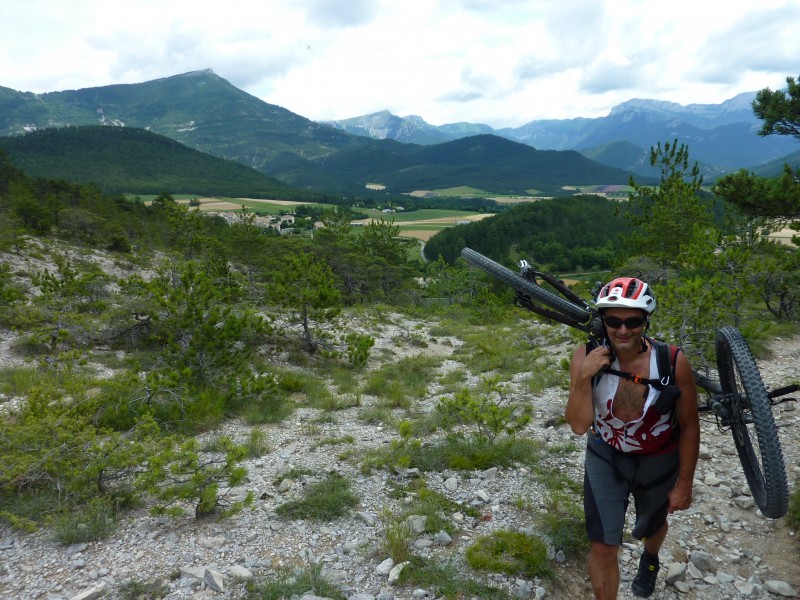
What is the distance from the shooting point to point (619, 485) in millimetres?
3719

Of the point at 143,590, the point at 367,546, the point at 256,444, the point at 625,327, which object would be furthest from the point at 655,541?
the point at 256,444

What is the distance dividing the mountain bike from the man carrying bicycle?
32 centimetres

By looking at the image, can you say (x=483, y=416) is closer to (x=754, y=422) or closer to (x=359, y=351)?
(x=754, y=422)

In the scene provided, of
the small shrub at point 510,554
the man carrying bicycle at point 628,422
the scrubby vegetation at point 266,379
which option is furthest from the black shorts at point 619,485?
the scrubby vegetation at point 266,379

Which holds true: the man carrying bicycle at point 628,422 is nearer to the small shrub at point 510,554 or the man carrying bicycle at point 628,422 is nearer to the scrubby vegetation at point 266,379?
the small shrub at point 510,554

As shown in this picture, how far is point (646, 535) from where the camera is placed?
395 centimetres

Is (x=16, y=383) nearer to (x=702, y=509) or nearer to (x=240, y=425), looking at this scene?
(x=240, y=425)

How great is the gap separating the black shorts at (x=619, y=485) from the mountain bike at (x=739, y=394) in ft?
1.88

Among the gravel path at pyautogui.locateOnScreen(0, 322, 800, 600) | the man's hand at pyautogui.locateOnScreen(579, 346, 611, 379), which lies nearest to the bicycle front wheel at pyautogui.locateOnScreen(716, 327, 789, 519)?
the man's hand at pyautogui.locateOnScreen(579, 346, 611, 379)

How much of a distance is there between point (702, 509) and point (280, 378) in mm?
9926

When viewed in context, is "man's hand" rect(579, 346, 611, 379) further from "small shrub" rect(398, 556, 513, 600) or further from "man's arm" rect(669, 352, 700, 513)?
"small shrub" rect(398, 556, 513, 600)

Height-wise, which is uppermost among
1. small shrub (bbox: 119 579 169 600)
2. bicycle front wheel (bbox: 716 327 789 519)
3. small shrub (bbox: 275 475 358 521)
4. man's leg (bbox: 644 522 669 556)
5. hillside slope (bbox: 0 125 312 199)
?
hillside slope (bbox: 0 125 312 199)

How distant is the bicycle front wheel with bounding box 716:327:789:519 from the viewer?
320 cm

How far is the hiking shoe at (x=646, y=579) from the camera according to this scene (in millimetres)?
4254
